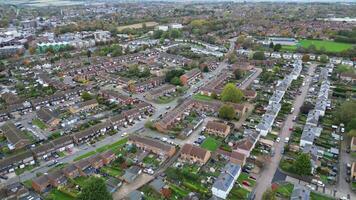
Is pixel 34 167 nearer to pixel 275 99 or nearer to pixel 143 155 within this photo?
pixel 143 155

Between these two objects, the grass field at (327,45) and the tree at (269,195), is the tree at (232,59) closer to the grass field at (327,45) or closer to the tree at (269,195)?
the grass field at (327,45)

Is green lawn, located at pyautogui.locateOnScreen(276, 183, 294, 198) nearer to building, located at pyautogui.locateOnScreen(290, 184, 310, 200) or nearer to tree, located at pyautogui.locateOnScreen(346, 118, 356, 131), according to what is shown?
building, located at pyautogui.locateOnScreen(290, 184, 310, 200)

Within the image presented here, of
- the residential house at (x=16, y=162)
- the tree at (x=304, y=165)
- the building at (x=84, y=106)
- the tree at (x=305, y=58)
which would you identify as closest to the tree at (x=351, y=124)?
the tree at (x=304, y=165)

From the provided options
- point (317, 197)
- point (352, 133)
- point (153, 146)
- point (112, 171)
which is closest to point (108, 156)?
point (112, 171)

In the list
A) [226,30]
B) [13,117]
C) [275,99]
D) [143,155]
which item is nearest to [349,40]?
[226,30]

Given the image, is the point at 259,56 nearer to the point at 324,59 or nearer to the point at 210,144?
the point at 324,59

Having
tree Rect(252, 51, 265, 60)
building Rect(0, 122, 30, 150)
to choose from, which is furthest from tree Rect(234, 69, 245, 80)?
building Rect(0, 122, 30, 150)
